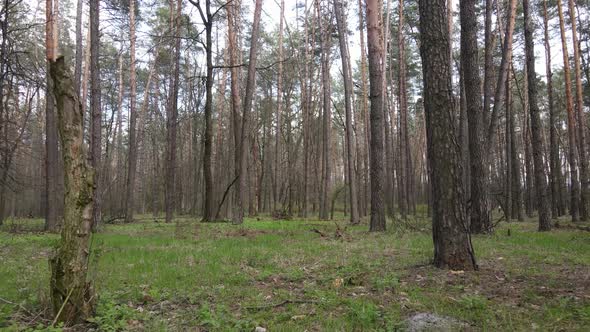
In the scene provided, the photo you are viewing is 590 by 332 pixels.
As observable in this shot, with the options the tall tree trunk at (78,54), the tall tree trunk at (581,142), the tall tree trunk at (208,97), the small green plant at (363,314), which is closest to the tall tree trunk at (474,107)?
the small green plant at (363,314)

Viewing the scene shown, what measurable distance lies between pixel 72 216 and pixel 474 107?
9738 mm

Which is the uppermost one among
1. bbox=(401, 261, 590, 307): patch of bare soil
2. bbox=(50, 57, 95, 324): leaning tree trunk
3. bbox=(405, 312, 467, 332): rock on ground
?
bbox=(50, 57, 95, 324): leaning tree trunk

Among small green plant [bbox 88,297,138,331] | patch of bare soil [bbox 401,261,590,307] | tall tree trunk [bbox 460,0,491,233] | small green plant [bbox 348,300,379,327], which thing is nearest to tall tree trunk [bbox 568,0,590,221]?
tall tree trunk [bbox 460,0,491,233]

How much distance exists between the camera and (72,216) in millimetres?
3516

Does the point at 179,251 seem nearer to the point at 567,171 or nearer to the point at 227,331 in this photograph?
the point at 227,331

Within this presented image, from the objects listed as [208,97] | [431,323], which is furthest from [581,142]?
[431,323]

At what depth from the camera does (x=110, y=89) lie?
29.9 meters

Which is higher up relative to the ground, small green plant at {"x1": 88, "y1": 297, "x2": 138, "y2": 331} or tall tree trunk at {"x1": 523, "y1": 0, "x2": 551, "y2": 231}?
tall tree trunk at {"x1": 523, "y1": 0, "x2": 551, "y2": 231}

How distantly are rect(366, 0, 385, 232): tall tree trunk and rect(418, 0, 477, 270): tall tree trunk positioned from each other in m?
Answer: 5.15

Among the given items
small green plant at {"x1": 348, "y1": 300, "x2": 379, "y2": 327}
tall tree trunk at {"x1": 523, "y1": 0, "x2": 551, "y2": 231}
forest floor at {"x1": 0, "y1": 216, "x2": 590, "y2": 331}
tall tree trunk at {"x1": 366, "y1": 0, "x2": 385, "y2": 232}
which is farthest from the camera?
tall tree trunk at {"x1": 523, "y1": 0, "x2": 551, "y2": 231}

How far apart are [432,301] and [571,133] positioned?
1861 centimetres

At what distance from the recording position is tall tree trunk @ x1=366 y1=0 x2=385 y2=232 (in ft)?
36.3

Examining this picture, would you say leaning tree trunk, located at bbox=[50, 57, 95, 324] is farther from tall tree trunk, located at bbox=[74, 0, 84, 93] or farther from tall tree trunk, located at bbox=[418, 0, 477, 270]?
tall tree trunk, located at bbox=[74, 0, 84, 93]

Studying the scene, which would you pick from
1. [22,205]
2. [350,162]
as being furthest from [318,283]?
[22,205]
